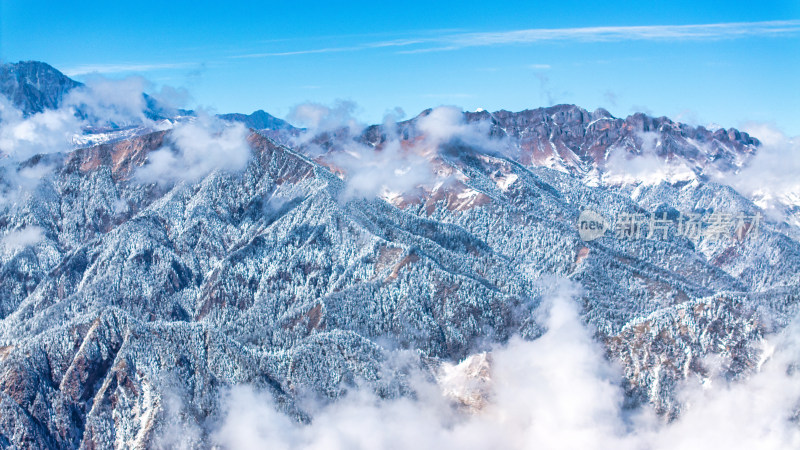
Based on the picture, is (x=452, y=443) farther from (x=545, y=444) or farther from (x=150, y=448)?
(x=150, y=448)

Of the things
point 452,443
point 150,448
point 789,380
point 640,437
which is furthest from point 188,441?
point 789,380

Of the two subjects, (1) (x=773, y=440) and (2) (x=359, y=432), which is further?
(2) (x=359, y=432)

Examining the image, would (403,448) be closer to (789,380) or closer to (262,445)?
(262,445)

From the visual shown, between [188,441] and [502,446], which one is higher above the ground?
[188,441]

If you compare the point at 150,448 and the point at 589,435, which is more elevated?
the point at 150,448

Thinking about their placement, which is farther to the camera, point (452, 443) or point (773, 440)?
point (452, 443)

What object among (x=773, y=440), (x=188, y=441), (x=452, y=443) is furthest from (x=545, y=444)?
(x=188, y=441)

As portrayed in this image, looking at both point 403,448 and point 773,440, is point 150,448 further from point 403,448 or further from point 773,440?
point 773,440
